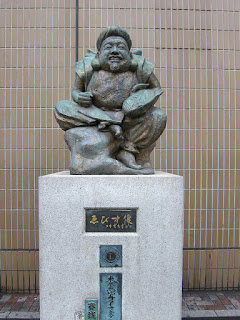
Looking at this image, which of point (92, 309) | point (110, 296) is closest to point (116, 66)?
point (110, 296)

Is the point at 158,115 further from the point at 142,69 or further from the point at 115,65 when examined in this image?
the point at 115,65

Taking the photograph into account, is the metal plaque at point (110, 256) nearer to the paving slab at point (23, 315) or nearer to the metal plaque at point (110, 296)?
the metal plaque at point (110, 296)

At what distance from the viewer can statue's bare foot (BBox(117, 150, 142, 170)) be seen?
3.00 meters

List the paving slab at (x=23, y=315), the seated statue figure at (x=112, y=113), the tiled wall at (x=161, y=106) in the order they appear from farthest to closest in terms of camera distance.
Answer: the tiled wall at (x=161, y=106) < the paving slab at (x=23, y=315) < the seated statue figure at (x=112, y=113)

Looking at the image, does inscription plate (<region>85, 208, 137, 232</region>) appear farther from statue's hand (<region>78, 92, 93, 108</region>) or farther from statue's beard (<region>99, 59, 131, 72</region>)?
statue's beard (<region>99, 59, 131, 72</region>)

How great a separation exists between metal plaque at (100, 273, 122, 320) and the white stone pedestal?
4 cm

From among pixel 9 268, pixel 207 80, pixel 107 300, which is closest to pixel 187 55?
pixel 207 80

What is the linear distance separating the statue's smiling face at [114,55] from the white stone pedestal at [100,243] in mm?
1161

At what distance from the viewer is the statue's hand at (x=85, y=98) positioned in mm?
2965

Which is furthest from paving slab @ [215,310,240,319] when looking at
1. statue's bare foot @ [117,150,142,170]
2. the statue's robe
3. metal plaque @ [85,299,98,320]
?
the statue's robe

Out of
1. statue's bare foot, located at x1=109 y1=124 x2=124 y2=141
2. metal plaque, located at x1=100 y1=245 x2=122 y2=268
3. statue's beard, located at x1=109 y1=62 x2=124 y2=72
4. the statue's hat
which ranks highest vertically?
the statue's hat

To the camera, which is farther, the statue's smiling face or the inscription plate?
the statue's smiling face

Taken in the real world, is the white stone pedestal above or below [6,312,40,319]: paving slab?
above

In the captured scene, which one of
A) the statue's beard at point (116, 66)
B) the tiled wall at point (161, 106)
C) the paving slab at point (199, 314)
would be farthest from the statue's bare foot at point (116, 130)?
the paving slab at point (199, 314)
